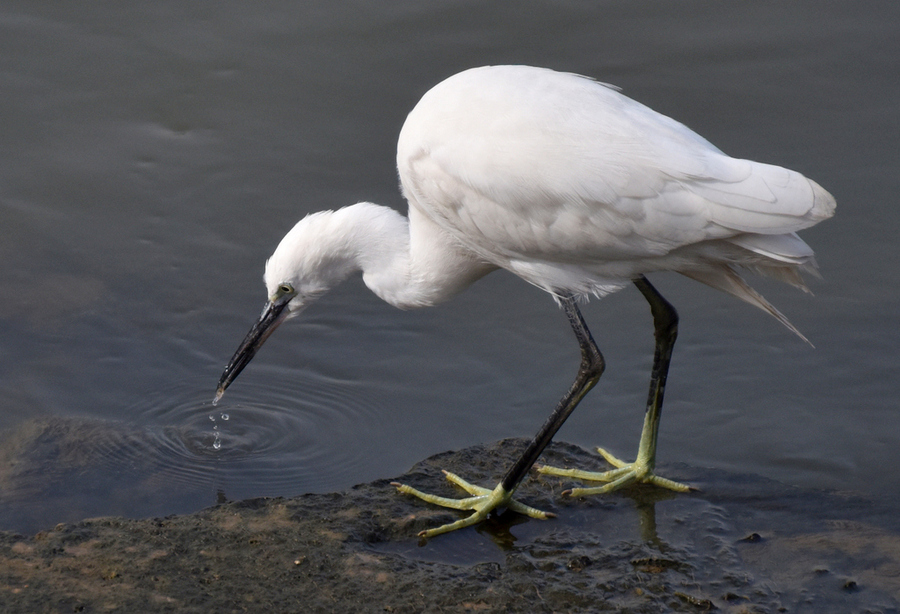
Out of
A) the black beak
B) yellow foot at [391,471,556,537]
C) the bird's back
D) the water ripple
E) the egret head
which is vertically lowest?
the water ripple

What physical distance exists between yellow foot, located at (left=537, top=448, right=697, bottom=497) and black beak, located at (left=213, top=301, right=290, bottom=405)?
156cm

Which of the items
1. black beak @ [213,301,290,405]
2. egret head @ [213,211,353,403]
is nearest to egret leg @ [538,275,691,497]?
egret head @ [213,211,353,403]

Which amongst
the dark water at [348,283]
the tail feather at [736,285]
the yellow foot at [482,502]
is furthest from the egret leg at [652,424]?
the dark water at [348,283]

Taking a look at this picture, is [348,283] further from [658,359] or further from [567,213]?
[567,213]

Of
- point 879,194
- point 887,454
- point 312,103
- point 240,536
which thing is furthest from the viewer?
point 312,103

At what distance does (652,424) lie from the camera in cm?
506

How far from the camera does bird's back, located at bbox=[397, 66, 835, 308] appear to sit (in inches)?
170

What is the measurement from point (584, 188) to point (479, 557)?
164 cm

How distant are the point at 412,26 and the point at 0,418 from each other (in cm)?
507

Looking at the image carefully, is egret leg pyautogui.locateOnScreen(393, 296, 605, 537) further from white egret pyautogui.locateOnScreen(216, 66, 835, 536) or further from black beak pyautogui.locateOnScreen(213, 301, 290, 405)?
black beak pyautogui.locateOnScreen(213, 301, 290, 405)

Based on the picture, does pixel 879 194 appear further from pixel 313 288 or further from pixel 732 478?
pixel 313 288

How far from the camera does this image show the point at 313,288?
17.2ft

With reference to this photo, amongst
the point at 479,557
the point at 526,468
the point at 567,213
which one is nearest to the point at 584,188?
the point at 567,213

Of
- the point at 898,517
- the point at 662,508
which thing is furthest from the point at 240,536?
the point at 898,517
